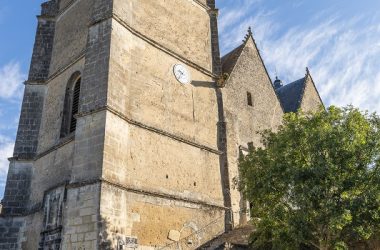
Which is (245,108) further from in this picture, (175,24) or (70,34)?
(70,34)

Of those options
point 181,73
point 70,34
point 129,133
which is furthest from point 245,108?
point 70,34

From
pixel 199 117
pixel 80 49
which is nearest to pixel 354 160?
pixel 199 117

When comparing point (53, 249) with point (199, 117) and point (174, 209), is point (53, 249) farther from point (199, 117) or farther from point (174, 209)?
point (199, 117)

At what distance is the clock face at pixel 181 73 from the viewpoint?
15.0 meters

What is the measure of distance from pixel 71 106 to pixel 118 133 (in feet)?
11.4

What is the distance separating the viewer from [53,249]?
10.8m

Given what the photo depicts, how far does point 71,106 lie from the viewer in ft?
46.8

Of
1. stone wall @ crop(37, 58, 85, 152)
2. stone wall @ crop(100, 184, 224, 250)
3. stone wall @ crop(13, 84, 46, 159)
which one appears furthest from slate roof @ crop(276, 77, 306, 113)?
stone wall @ crop(13, 84, 46, 159)

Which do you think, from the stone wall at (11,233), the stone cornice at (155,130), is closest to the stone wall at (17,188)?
the stone wall at (11,233)

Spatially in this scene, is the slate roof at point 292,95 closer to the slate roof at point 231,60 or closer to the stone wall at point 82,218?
the slate roof at point 231,60

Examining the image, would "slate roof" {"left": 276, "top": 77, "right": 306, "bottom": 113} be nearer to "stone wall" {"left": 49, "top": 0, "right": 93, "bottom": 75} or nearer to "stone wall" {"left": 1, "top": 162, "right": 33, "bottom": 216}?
"stone wall" {"left": 49, "top": 0, "right": 93, "bottom": 75}

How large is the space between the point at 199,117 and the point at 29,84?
690 cm

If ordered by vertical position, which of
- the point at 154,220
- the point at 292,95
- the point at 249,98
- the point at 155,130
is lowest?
the point at 154,220

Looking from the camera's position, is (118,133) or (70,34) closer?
(118,133)
